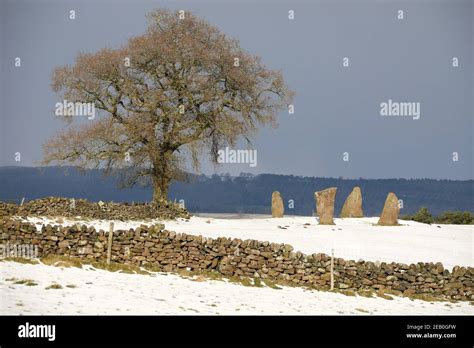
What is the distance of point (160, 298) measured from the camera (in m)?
16.1

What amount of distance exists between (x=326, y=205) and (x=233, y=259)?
56.1 ft

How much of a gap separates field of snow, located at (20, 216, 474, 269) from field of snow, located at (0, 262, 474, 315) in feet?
21.8

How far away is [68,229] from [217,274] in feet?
17.8

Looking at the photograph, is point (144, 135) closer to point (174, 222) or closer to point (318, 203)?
point (174, 222)

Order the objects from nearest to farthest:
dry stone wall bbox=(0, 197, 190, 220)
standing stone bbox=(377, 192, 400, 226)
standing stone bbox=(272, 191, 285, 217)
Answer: dry stone wall bbox=(0, 197, 190, 220)
standing stone bbox=(377, 192, 400, 226)
standing stone bbox=(272, 191, 285, 217)

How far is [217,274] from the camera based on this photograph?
2055 cm

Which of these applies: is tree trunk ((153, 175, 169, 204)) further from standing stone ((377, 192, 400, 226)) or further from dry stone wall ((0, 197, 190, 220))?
standing stone ((377, 192, 400, 226))

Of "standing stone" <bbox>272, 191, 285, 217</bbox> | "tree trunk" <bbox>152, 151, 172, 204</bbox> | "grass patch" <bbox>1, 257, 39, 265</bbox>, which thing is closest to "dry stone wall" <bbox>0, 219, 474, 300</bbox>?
"grass patch" <bbox>1, 257, 39, 265</bbox>

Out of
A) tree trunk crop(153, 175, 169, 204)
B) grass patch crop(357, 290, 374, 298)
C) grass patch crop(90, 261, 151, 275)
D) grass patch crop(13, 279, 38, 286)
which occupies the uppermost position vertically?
tree trunk crop(153, 175, 169, 204)

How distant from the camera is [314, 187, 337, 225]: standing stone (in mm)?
37013

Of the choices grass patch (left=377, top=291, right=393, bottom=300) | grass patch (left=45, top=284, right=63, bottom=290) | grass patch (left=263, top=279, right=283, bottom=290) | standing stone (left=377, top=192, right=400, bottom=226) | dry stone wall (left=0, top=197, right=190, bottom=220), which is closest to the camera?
grass patch (left=45, top=284, right=63, bottom=290)

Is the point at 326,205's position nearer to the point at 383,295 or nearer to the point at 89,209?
the point at 89,209

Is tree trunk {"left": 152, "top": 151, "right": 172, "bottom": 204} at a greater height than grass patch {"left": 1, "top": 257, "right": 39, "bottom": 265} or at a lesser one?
greater
